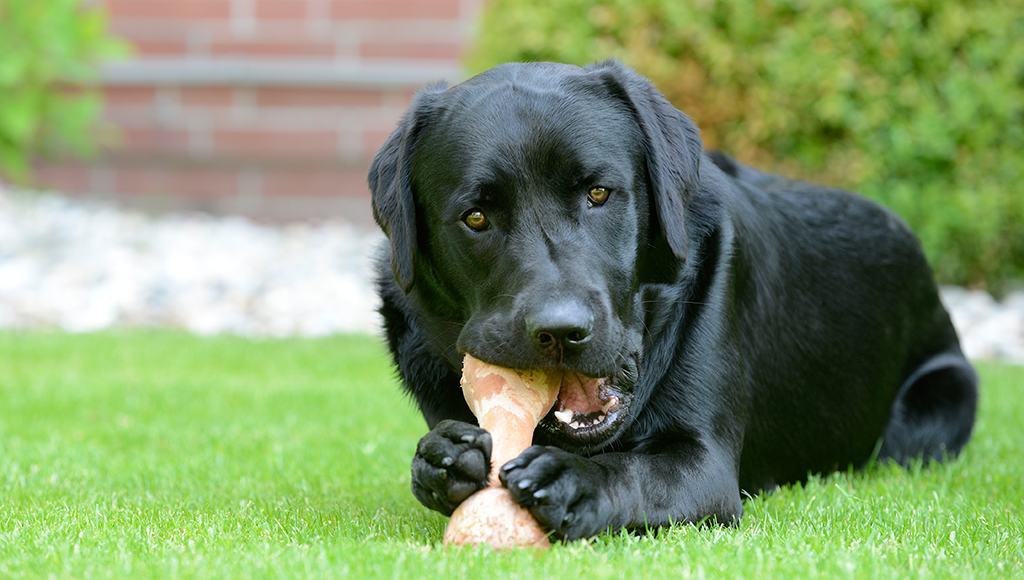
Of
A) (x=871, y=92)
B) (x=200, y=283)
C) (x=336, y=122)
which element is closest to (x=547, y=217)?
(x=871, y=92)

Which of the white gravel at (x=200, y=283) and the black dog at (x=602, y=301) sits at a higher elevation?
the black dog at (x=602, y=301)

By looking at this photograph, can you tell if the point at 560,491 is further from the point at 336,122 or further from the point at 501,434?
the point at 336,122

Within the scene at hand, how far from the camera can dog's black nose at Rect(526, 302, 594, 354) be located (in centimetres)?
240

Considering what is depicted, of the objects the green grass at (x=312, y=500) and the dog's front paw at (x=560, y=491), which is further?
the dog's front paw at (x=560, y=491)

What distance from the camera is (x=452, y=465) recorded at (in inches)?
95.0

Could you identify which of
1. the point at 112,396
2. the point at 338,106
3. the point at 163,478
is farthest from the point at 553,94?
the point at 338,106

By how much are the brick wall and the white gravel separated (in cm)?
78

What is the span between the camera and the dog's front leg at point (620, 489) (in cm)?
234

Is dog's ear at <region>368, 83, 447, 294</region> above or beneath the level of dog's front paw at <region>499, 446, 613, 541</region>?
above

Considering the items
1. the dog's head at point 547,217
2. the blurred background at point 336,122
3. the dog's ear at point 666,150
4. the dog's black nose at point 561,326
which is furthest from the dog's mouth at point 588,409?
the blurred background at point 336,122

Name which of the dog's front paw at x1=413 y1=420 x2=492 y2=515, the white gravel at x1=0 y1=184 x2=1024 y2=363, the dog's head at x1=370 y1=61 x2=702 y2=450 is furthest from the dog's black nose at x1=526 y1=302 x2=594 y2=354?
the white gravel at x1=0 y1=184 x2=1024 y2=363

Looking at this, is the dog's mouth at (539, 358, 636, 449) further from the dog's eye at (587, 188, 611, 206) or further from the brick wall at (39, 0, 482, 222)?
the brick wall at (39, 0, 482, 222)

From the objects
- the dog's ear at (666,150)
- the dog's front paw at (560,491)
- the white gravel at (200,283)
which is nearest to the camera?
the dog's front paw at (560,491)

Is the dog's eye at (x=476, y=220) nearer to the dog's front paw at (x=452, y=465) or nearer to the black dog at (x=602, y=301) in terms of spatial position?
the black dog at (x=602, y=301)
